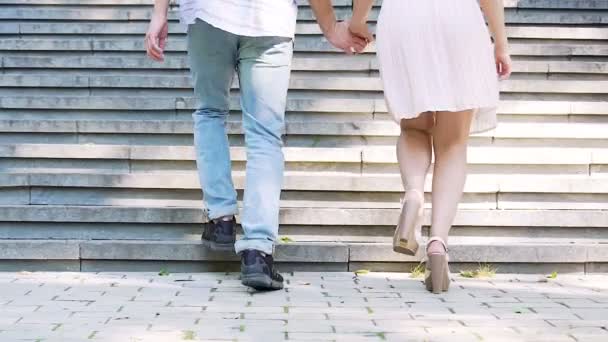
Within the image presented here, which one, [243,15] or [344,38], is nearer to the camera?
[243,15]

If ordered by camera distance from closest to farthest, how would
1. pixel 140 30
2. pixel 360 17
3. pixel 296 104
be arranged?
pixel 360 17 < pixel 296 104 < pixel 140 30

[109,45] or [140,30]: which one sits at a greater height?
[140,30]

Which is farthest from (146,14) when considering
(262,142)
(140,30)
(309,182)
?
(262,142)

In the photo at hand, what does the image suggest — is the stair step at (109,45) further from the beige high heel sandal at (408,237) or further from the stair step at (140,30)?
the beige high heel sandal at (408,237)

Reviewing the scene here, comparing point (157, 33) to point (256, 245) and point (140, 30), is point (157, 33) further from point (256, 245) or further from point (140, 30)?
point (140, 30)

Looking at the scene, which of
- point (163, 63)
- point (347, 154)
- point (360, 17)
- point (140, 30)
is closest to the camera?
point (360, 17)

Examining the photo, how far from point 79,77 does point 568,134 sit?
3239mm

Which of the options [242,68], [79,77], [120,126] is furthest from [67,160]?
[242,68]

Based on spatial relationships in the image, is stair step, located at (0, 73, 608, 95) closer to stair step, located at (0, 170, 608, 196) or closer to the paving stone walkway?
stair step, located at (0, 170, 608, 196)

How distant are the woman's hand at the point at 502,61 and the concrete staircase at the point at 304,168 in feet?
2.81

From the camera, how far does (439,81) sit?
3484mm

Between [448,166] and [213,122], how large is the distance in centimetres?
102

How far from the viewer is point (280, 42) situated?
3.62m

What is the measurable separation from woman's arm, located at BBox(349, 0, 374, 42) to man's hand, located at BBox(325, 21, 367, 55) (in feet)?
0.09
